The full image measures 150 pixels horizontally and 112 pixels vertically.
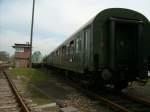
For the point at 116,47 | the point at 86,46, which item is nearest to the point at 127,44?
the point at 116,47

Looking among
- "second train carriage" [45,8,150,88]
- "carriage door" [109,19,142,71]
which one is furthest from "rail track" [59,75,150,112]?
"carriage door" [109,19,142,71]

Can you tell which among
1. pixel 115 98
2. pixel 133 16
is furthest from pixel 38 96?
pixel 133 16

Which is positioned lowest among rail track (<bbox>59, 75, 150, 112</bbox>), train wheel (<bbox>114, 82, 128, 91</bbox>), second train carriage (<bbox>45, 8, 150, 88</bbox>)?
rail track (<bbox>59, 75, 150, 112</bbox>)

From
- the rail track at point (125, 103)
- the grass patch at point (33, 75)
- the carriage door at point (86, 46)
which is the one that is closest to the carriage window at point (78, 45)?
the carriage door at point (86, 46)

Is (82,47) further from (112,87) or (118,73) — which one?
(112,87)

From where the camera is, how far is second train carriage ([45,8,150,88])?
11.6 metres

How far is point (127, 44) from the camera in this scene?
1221cm

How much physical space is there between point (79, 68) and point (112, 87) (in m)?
2.38

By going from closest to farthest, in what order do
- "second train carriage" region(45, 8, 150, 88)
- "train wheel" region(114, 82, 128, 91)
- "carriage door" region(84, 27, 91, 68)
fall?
1. "second train carriage" region(45, 8, 150, 88)
2. "carriage door" region(84, 27, 91, 68)
3. "train wheel" region(114, 82, 128, 91)

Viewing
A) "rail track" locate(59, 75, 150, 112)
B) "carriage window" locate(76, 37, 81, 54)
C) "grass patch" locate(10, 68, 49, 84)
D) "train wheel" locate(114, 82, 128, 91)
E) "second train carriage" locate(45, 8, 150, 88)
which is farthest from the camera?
"grass patch" locate(10, 68, 49, 84)

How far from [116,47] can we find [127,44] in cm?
51

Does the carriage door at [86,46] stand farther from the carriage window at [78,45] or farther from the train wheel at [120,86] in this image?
the train wheel at [120,86]

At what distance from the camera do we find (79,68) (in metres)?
13.3

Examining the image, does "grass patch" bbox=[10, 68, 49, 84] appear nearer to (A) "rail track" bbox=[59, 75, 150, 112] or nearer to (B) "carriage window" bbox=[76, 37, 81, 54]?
(B) "carriage window" bbox=[76, 37, 81, 54]
